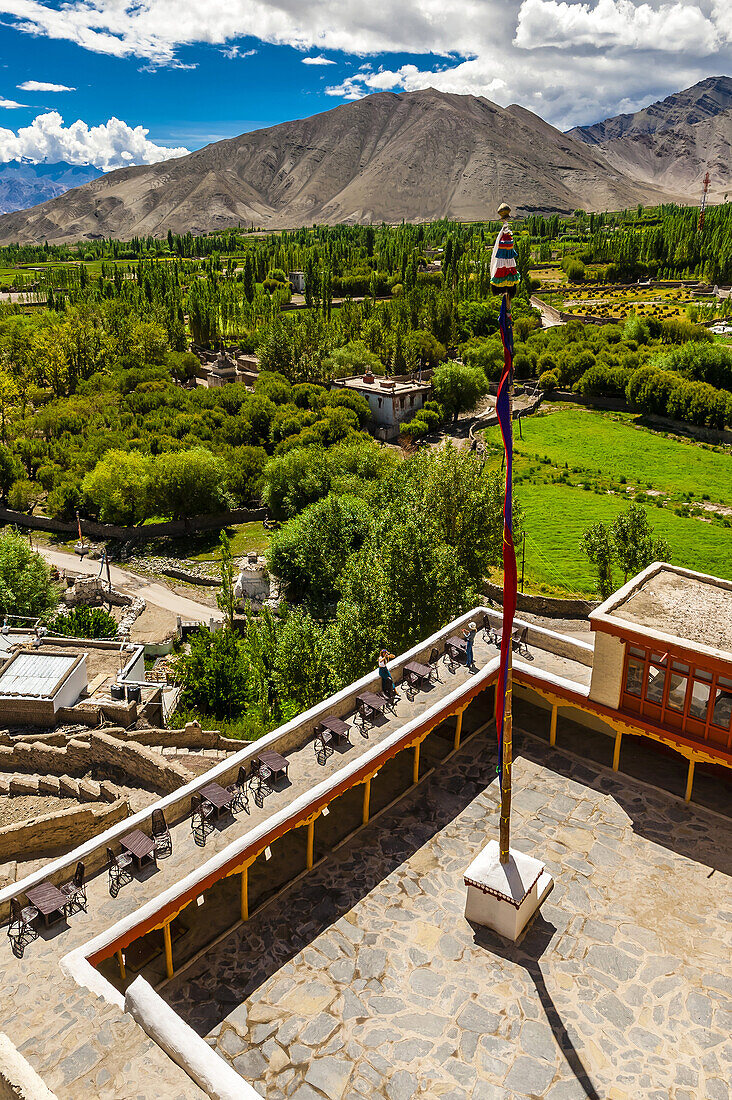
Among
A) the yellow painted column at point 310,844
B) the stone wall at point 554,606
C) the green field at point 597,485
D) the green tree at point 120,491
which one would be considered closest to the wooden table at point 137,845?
the yellow painted column at point 310,844

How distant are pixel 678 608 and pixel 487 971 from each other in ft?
24.0

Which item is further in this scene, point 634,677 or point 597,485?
point 597,485

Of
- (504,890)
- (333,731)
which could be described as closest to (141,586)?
(333,731)

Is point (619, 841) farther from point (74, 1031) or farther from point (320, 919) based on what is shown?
point (74, 1031)

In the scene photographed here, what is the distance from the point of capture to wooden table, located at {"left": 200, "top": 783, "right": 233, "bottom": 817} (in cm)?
1246

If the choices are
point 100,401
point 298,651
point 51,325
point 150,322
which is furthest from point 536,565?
point 51,325

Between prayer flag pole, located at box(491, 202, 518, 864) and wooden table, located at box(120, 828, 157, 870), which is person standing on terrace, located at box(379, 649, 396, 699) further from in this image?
wooden table, located at box(120, 828, 157, 870)

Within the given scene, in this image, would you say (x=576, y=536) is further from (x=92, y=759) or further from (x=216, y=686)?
(x=92, y=759)

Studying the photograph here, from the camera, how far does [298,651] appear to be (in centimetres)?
2934

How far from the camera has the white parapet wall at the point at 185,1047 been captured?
8.27 meters

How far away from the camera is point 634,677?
13.8 metres

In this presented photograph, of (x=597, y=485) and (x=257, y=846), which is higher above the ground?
(x=257, y=846)

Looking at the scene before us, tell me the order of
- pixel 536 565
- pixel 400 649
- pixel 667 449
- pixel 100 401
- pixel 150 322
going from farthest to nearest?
pixel 150 322 < pixel 100 401 < pixel 667 449 < pixel 536 565 < pixel 400 649

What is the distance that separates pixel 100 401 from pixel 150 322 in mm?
32056
